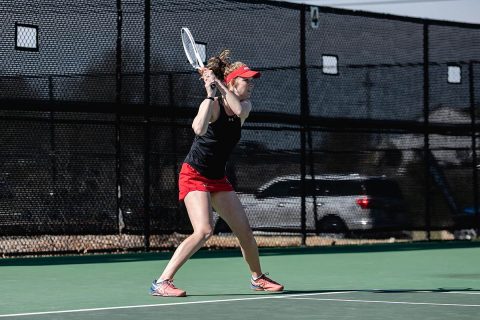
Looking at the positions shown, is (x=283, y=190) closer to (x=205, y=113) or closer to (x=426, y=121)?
(x=426, y=121)

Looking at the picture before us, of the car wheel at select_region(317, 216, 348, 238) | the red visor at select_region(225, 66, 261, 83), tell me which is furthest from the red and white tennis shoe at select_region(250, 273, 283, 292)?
the car wheel at select_region(317, 216, 348, 238)

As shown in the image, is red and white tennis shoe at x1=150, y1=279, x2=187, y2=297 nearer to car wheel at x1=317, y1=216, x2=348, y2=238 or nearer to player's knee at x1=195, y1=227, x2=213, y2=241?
player's knee at x1=195, y1=227, x2=213, y2=241

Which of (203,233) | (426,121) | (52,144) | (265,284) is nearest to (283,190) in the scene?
(426,121)

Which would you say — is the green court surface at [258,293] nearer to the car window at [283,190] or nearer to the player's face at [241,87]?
the car window at [283,190]

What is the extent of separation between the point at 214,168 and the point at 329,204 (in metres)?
8.59

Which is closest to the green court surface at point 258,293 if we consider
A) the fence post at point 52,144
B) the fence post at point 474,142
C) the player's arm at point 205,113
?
the fence post at point 52,144

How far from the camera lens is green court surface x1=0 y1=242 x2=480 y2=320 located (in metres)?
8.19

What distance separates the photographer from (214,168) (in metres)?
9.47

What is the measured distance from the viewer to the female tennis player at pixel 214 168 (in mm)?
9258

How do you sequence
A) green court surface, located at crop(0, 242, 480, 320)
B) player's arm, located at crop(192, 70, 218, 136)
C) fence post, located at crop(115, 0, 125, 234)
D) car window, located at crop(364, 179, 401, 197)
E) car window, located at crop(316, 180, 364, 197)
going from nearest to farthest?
green court surface, located at crop(0, 242, 480, 320) < player's arm, located at crop(192, 70, 218, 136) < fence post, located at crop(115, 0, 125, 234) < car window, located at crop(316, 180, 364, 197) < car window, located at crop(364, 179, 401, 197)

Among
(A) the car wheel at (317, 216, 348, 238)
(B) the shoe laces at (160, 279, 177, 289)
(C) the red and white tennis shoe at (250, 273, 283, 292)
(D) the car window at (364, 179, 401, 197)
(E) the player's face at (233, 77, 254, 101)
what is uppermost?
(E) the player's face at (233, 77, 254, 101)

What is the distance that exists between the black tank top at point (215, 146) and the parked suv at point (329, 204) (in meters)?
6.96

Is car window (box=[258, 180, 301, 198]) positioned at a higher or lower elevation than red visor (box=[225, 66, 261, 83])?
lower

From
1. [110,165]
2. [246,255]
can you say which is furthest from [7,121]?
[246,255]
